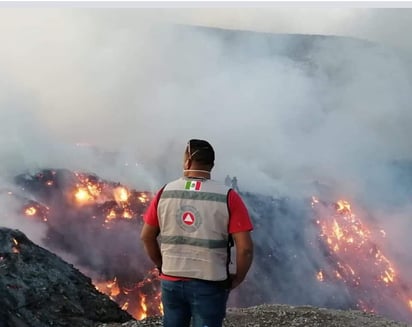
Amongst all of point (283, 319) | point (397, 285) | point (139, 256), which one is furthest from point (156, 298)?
point (397, 285)

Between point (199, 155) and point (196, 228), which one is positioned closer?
point (196, 228)

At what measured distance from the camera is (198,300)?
2914 mm

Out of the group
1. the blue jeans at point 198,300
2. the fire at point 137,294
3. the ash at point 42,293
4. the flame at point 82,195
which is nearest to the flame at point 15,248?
the ash at point 42,293

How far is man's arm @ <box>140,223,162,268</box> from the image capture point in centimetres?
312

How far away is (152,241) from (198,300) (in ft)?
1.74

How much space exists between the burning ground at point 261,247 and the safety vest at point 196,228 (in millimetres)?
40563

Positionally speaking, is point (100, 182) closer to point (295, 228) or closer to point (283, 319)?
point (295, 228)

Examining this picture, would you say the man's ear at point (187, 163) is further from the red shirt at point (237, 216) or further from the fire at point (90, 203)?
the fire at point (90, 203)

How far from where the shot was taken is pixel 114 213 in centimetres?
5912

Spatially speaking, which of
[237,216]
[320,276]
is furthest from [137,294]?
[237,216]

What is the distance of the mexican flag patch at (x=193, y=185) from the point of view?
2.89 metres

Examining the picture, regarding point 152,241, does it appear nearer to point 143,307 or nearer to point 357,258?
point 143,307

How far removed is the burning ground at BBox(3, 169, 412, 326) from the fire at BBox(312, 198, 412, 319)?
0.60 feet

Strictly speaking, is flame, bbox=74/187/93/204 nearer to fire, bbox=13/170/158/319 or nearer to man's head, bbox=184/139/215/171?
fire, bbox=13/170/158/319
